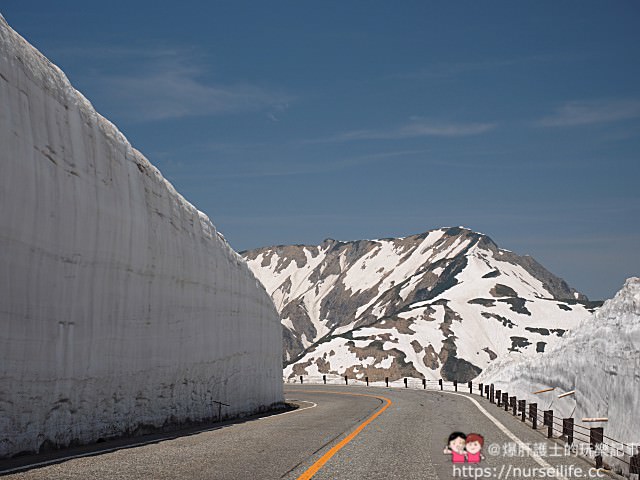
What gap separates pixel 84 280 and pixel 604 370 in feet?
71.9

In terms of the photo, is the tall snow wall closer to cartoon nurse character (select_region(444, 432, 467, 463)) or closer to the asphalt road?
the asphalt road

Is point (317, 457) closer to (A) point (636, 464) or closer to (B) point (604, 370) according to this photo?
(A) point (636, 464)

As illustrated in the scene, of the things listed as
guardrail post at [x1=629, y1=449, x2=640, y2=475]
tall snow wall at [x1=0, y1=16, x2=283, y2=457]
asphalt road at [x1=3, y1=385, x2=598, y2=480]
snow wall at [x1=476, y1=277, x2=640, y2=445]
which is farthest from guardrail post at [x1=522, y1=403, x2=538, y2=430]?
tall snow wall at [x1=0, y1=16, x2=283, y2=457]

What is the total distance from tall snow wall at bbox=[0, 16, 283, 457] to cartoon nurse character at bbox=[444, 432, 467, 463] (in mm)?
7587

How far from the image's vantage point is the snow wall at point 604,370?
2703cm

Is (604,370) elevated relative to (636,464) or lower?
elevated

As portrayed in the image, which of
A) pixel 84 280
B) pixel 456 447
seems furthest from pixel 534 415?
pixel 84 280

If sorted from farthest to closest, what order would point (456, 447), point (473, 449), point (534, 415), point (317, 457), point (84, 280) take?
point (534, 415), point (84, 280), point (317, 457), point (473, 449), point (456, 447)

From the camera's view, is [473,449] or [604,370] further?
[604,370]

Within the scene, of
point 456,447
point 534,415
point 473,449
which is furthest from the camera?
point 534,415

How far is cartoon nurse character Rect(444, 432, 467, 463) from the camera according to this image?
10434 millimetres

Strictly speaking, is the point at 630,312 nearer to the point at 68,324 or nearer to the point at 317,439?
the point at 317,439

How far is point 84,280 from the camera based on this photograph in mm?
15922

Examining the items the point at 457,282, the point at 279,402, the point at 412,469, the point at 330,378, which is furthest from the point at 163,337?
the point at 457,282
